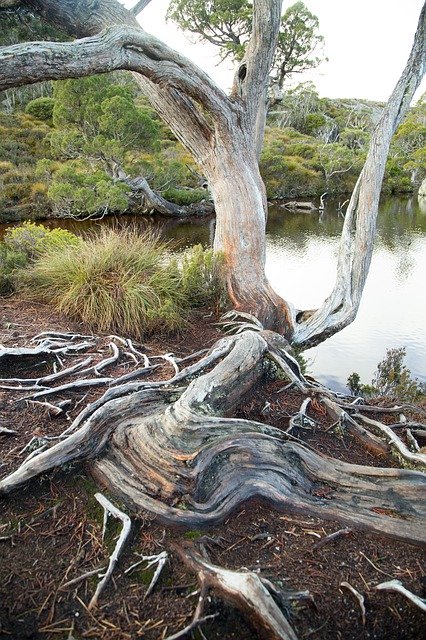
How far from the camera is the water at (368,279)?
8.44 meters

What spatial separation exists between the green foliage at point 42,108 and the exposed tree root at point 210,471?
31554mm

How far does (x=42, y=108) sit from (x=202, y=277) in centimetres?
2922

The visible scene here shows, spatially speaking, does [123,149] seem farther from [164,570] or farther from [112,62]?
[164,570]

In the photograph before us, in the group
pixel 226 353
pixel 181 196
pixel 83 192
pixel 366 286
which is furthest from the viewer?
pixel 181 196

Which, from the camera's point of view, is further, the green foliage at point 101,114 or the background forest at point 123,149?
the green foliage at point 101,114

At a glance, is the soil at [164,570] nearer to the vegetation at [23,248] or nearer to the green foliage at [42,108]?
the vegetation at [23,248]

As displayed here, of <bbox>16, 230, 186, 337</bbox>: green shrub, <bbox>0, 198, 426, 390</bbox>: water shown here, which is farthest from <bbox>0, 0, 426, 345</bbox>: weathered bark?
<bbox>0, 198, 426, 390</bbox>: water

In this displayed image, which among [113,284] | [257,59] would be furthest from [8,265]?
[257,59]

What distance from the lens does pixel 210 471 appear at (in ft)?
8.55

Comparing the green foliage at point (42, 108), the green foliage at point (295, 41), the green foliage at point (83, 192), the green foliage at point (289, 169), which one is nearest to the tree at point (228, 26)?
the green foliage at point (295, 41)

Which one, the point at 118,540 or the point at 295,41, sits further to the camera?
the point at 295,41

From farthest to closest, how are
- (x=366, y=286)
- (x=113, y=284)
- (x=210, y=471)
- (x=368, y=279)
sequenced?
(x=368, y=279) → (x=366, y=286) → (x=113, y=284) → (x=210, y=471)

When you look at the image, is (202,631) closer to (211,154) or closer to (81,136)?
(211,154)

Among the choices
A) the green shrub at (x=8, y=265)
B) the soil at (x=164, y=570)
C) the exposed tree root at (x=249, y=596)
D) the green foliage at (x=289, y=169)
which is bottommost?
the soil at (x=164, y=570)
